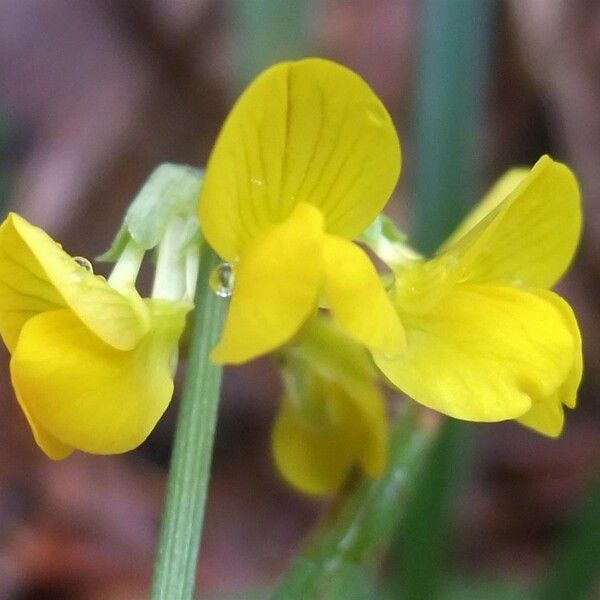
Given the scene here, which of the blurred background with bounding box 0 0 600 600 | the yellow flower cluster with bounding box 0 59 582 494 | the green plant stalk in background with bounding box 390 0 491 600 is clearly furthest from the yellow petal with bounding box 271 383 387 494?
the blurred background with bounding box 0 0 600 600

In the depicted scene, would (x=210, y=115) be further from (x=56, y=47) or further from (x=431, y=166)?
(x=431, y=166)

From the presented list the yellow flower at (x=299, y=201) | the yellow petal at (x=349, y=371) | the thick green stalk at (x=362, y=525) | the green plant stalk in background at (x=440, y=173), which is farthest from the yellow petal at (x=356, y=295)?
the green plant stalk in background at (x=440, y=173)

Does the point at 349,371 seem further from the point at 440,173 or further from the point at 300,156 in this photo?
the point at 440,173

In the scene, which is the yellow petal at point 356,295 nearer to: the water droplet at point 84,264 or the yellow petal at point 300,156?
the yellow petal at point 300,156

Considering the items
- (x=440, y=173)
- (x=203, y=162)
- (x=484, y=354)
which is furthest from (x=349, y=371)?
(x=203, y=162)

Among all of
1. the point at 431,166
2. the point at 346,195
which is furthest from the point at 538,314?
the point at 431,166
